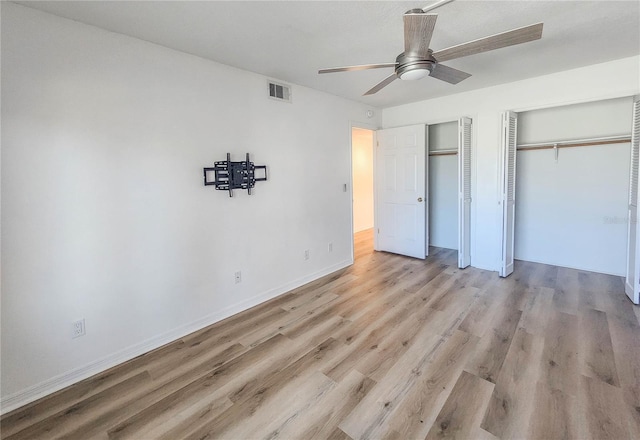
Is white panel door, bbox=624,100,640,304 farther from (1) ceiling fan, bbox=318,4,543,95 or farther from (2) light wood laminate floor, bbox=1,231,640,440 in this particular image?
(1) ceiling fan, bbox=318,4,543,95

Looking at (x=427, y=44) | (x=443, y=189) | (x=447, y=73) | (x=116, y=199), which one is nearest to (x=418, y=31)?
(x=427, y=44)

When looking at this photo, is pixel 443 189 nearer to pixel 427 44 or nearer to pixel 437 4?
pixel 427 44

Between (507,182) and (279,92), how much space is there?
307 centimetres

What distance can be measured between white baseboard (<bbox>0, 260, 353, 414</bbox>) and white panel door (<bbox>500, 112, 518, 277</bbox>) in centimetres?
293

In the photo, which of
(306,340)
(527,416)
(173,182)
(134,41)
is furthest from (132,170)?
(527,416)

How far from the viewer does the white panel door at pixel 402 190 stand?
4.67m

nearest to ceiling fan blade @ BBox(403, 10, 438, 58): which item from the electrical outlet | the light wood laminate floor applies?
the light wood laminate floor

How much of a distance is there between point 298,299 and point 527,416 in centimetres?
227

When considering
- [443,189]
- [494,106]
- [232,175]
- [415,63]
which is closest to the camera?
[415,63]

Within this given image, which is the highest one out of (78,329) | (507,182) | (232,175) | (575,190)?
(232,175)

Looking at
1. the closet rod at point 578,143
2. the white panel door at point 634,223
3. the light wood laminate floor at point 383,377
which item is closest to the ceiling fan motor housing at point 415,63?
the light wood laminate floor at point 383,377

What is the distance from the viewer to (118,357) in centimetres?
239

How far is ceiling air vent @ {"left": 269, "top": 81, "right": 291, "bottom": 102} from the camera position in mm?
3369

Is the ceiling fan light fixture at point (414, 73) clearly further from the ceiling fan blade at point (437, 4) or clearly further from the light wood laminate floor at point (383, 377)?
the light wood laminate floor at point (383, 377)
